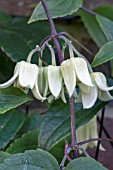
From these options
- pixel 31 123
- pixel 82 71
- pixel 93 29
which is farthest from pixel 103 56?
pixel 93 29

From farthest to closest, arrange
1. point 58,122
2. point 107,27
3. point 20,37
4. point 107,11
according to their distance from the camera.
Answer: point 107,11 < point 20,37 < point 107,27 < point 58,122

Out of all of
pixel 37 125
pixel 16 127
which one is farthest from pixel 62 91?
pixel 37 125

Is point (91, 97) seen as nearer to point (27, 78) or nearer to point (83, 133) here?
point (27, 78)

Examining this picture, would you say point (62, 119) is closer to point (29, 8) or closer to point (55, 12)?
point (55, 12)

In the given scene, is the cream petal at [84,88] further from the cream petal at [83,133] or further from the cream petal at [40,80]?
the cream petal at [83,133]

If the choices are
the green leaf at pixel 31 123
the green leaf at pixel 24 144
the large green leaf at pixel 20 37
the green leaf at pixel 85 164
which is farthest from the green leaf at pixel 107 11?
the green leaf at pixel 85 164

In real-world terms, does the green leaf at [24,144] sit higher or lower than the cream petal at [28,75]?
lower

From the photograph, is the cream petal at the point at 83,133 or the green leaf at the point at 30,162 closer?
the green leaf at the point at 30,162
